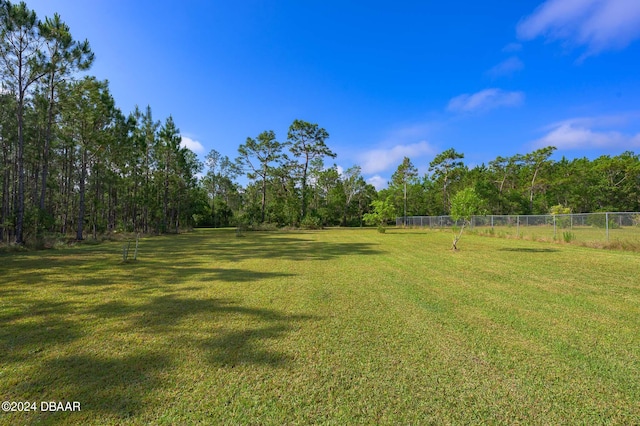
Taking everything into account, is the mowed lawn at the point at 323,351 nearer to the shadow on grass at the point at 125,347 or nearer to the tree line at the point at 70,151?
the shadow on grass at the point at 125,347

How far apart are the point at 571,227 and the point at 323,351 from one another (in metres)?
17.5

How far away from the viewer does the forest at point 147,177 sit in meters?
13.6

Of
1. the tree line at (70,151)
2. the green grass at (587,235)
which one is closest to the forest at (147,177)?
the tree line at (70,151)

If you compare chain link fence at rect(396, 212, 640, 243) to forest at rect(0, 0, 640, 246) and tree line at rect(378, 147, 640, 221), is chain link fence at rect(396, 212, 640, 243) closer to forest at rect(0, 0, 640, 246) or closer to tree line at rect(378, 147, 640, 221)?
forest at rect(0, 0, 640, 246)

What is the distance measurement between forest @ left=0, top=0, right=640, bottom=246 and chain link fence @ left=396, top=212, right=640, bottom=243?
6731 millimetres

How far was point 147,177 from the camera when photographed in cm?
2670

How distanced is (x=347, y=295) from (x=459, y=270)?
13.7ft

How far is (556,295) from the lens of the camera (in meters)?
5.00

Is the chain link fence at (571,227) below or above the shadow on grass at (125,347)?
above

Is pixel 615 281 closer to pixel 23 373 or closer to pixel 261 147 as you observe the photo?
pixel 23 373

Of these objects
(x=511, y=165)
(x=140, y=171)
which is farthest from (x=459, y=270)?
(x=511, y=165)

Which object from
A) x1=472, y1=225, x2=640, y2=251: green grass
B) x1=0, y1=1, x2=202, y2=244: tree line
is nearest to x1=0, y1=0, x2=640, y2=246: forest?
x1=0, y1=1, x2=202, y2=244: tree line

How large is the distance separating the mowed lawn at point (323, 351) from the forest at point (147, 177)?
13.3 m

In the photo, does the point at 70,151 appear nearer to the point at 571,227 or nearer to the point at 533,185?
the point at 571,227
